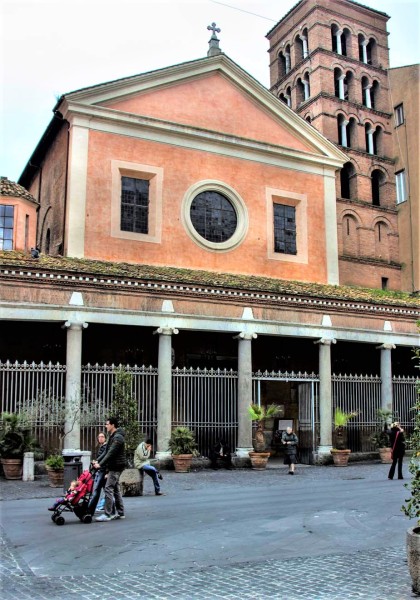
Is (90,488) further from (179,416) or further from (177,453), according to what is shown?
(179,416)

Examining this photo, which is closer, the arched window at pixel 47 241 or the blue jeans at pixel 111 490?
the blue jeans at pixel 111 490

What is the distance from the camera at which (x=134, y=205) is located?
79.6ft

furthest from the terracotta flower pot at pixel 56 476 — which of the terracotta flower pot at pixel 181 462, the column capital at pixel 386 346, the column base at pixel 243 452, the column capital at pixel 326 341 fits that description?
the column capital at pixel 386 346

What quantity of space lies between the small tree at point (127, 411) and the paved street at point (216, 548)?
1.72 metres

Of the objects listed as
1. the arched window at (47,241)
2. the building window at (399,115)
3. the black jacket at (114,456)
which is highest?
the building window at (399,115)

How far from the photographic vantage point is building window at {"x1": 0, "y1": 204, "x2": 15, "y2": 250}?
23.9 meters

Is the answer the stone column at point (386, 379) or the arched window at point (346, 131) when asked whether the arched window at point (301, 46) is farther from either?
the stone column at point (386, 379)

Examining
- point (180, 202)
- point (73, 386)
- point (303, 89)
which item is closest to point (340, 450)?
point (73, 386)

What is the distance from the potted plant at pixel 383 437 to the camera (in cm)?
2292

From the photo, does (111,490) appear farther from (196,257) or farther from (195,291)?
(196,257)

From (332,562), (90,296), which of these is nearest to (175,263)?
(90,296)

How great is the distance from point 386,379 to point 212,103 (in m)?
12.6

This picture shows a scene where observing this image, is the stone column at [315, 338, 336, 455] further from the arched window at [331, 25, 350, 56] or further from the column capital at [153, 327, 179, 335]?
the arched window at [331, 25, 350, 56]

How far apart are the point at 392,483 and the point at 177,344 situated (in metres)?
9.40
